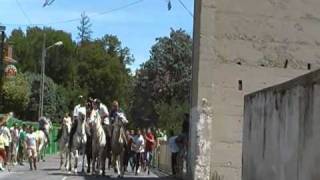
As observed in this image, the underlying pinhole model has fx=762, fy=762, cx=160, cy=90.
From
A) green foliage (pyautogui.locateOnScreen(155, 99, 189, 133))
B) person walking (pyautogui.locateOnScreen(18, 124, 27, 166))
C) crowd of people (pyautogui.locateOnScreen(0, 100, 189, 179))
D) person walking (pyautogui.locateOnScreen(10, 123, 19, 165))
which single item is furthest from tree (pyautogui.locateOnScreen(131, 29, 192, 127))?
person walking (pyautogui.locateOnScreen(10, 123, 19, 165))

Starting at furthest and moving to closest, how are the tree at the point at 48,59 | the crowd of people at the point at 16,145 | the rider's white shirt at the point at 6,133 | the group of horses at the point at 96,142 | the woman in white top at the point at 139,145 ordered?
1. the tree at the point at 48,59
2. the woman in white top at the point at 139,145
3. the rider's white shirt at the point at 6,133
4. the crowd of people at the point at 16,145
5. the group of horses at the point at 96,142

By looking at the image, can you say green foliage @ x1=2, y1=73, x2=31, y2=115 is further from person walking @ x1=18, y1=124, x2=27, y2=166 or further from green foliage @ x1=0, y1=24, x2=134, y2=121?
person walking @ x1=18, y1=124, x2=27, y2=166

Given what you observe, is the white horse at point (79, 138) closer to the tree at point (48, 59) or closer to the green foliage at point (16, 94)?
the green foliage at point (16, 94)

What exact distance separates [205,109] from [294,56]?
130 inches

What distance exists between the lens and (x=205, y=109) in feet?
77.5

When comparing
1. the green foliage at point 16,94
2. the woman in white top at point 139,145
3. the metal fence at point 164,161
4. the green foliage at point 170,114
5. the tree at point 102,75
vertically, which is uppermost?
the tree at point 102,75

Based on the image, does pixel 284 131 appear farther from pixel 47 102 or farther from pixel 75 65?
pixel 75 65

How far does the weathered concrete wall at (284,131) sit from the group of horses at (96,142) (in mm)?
9297

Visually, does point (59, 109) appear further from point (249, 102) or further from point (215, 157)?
point (249, 102)

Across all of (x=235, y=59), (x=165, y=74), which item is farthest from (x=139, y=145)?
(x=165, y=74)

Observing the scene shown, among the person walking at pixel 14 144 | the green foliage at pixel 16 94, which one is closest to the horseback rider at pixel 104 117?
the person walking at pixel 14 144

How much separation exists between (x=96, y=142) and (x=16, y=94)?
49.9 meters

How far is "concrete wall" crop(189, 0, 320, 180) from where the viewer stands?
77.4 feet

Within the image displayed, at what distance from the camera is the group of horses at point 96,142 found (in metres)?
24.8
